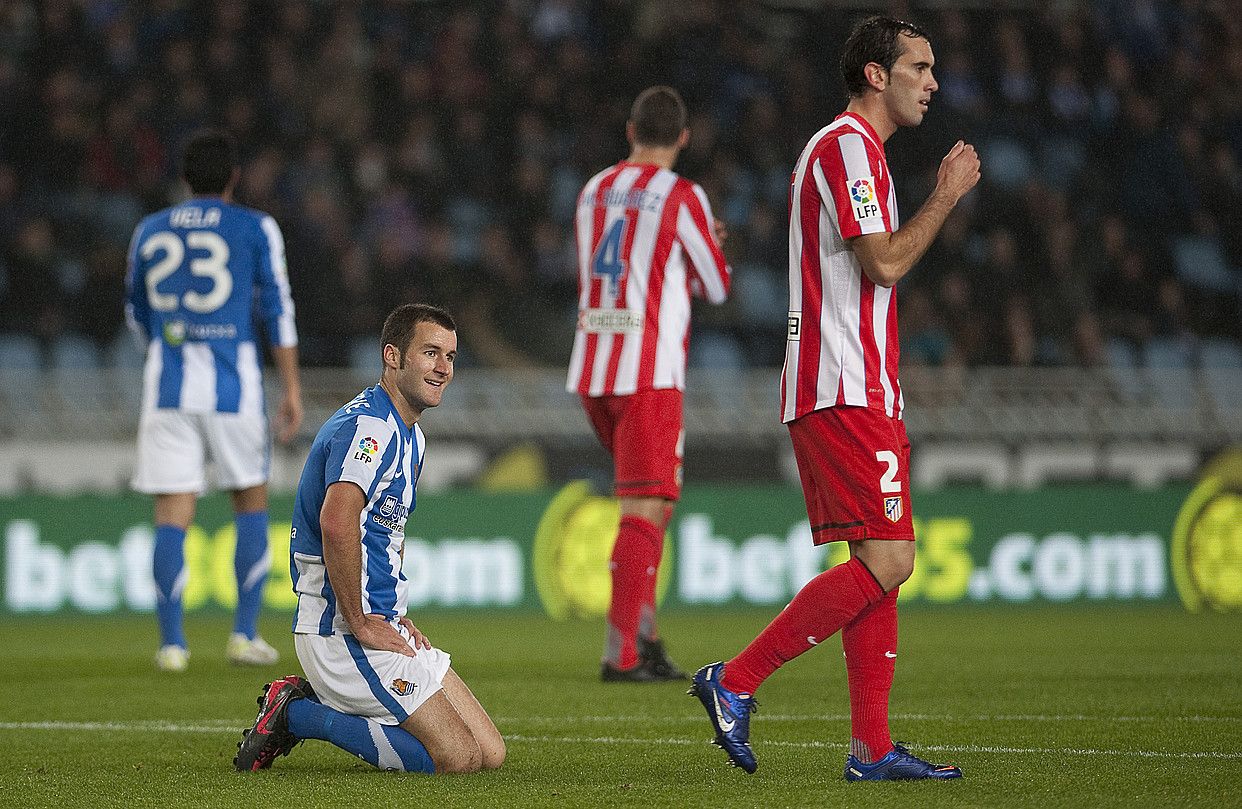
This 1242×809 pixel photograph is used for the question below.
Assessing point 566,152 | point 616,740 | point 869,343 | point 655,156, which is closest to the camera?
point 869,343

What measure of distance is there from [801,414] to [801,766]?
0.94 metres

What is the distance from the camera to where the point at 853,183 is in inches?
172

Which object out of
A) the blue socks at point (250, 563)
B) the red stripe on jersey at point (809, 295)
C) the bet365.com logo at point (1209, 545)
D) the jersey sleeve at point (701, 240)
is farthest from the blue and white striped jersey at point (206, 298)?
the bet365.com logo at point (1209, 545)

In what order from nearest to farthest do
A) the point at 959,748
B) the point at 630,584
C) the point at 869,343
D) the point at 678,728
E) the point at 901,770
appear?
the point at 901,770
the point at 869,343
the point at 959,748
the point at 678,728
the point at 630,584

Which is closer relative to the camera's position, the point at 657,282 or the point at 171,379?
the point at 657,282

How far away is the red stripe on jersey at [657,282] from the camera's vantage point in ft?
23.2

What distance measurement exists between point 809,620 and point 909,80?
1.38 m

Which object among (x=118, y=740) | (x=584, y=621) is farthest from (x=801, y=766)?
(x=584, y=621)

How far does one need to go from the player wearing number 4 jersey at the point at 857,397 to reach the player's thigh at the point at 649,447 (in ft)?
8.27

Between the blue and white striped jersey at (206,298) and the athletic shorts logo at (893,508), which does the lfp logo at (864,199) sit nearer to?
the athletic shorts logo at (893,508)

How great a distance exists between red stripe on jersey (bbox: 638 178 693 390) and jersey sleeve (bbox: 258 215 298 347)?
1.66m

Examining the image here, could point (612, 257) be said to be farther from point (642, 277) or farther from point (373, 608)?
point (373, 608)

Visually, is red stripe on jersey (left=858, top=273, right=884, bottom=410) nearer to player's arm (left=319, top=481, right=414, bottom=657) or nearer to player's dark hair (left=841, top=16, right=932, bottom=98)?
player's dark hair (left=841, top=16, right=932, bottom=98)

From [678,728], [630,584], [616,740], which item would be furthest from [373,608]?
[630,584]
